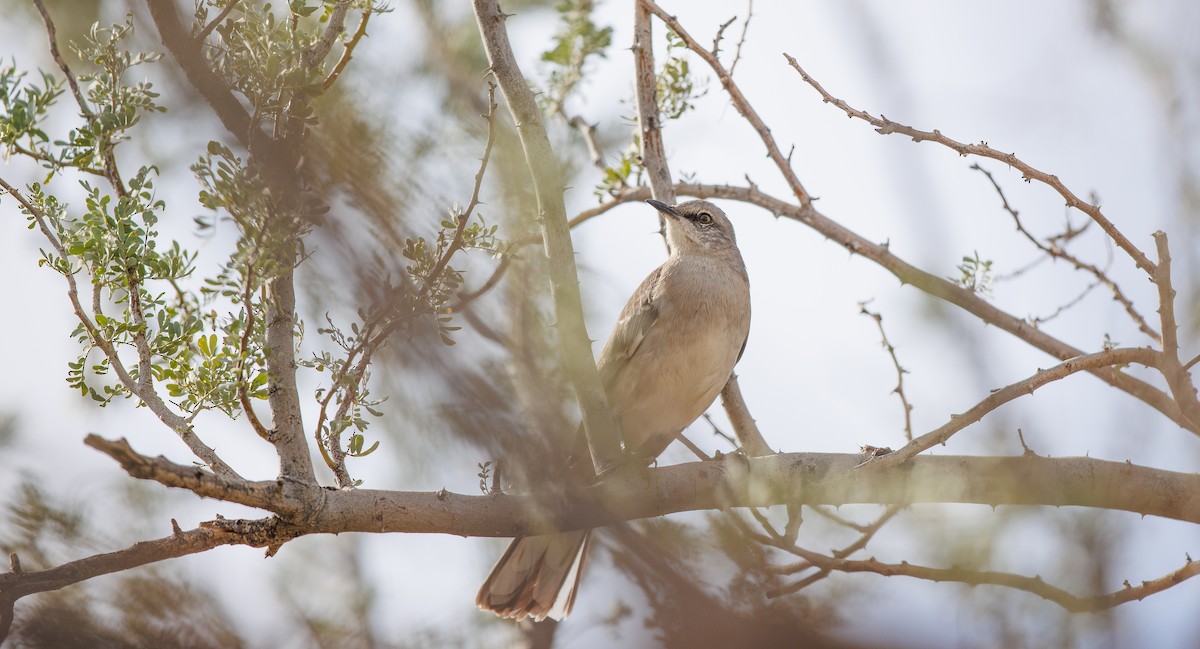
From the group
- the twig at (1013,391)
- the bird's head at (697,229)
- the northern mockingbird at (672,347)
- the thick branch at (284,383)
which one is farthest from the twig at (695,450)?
the bird's head at (697,229)

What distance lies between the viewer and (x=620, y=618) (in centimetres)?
121

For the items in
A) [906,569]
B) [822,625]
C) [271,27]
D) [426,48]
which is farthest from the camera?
[271,27]

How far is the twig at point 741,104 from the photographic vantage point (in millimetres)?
4680

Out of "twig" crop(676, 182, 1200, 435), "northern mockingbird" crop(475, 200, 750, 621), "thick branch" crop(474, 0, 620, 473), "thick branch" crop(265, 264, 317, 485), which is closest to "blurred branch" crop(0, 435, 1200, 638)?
"thick branch" crop(265, 264, 317, 485)

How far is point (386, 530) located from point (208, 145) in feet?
7.04

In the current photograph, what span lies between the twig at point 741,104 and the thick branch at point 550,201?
119 cm

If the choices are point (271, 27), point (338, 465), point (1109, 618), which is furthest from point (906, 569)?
point (338, 465)

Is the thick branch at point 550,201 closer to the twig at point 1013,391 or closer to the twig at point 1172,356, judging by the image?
the twig at point 1013,391

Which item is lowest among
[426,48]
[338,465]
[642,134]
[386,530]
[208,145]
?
[208,145]

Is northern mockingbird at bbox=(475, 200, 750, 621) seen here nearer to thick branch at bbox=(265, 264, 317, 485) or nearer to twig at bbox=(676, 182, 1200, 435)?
twig at bbox=(676, 182, 1200, 435)

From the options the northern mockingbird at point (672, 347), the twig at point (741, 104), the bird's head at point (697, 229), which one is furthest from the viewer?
the bird's head at point (697, 229)

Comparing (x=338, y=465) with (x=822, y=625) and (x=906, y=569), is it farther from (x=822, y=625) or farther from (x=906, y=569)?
(x=822, y=625)

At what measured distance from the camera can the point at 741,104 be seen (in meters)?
5.14

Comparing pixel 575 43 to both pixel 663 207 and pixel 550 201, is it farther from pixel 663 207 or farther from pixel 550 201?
pixel 550 201
